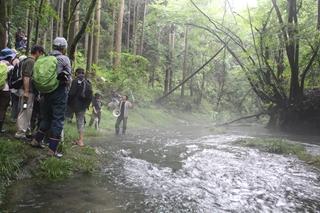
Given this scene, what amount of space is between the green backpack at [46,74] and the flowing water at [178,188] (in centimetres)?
170

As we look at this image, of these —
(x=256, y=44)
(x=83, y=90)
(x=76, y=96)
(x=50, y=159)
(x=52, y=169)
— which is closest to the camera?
(x=52, y=169)

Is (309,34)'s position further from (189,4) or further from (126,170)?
(126,170)

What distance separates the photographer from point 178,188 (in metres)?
4.53

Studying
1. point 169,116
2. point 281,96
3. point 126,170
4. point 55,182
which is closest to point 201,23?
point 281,96

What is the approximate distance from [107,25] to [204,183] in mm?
25755

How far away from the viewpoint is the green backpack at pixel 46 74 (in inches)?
185

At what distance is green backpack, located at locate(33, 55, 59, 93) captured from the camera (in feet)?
15.4

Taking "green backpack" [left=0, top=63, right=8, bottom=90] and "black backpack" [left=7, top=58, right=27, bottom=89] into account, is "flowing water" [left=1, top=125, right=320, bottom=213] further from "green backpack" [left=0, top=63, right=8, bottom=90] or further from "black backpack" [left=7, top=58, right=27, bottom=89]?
"green backpack" [left=0, top=63, right=8, bottom=90]

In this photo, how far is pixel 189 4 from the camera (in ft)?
63.6

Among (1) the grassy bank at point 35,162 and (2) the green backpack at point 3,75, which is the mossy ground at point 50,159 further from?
(2) the green backpack at point 3,75

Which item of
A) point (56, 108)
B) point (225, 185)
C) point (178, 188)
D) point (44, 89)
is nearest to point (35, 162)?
point (56, 108)

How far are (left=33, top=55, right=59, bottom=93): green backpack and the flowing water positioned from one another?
1702mm

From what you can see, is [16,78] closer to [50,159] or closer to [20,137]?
[20,137]

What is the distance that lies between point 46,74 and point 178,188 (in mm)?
3157
